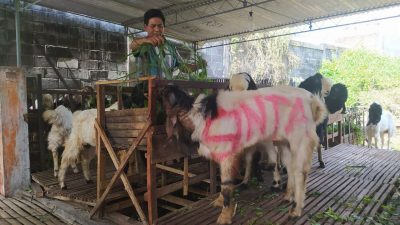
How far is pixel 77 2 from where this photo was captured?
25.1 ft

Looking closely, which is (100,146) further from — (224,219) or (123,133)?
(224,219)

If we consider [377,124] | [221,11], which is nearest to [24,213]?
[221,11]

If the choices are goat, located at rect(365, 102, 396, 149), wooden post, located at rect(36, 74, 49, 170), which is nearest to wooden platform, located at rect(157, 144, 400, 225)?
wooden post, located at rect(36, 74, 49, 170)

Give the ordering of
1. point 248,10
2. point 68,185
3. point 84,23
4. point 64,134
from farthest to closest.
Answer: point 84,23
point 248,10
point 64,134
point 68,185

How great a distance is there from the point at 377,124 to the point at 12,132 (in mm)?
10513

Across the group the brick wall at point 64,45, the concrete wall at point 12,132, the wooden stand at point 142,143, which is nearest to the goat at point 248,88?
the wooden stand at point 142,143

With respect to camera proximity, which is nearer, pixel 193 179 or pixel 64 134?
pixel 193 179

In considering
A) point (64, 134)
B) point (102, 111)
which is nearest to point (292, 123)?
point (102, 111)

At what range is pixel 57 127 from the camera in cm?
543

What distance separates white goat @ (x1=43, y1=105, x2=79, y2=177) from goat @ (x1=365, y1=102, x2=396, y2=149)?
29.9ft

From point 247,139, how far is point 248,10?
616 centimetres

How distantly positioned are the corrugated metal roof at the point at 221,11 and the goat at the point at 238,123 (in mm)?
5120

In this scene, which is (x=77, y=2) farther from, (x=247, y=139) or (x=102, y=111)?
(x=247, y=139)

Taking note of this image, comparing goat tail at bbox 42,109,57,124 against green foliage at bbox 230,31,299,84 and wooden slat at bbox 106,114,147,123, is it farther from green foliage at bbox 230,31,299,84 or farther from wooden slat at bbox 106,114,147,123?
green foliage at bbox 230,31,299,84
